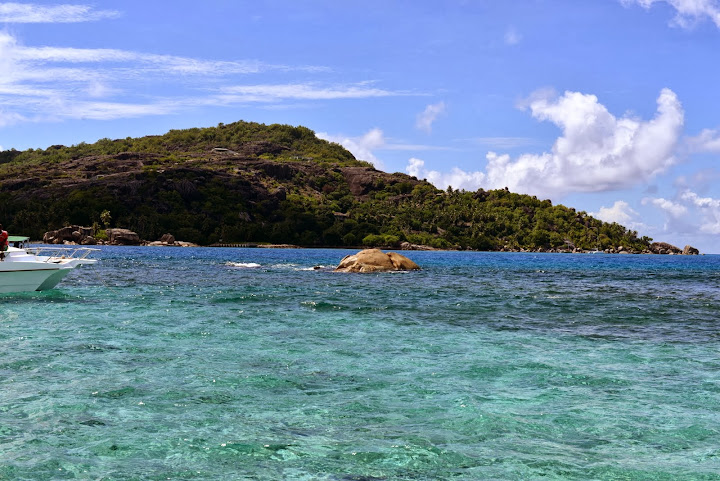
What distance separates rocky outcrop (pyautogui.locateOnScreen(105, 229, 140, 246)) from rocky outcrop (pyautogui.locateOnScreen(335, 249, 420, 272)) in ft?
466

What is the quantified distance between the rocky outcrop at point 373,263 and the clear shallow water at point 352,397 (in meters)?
31.3

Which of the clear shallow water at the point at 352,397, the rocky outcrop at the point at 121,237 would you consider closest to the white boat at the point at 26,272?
the clear shallow water at the point at 352,397

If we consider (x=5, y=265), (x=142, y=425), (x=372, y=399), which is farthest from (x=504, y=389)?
(x=5, y=265)

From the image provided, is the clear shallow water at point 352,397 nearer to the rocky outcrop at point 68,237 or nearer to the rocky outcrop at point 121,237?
the rocky outcrop at point 68,237

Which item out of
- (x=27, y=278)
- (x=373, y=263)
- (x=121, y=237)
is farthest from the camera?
(x=121, y=237)

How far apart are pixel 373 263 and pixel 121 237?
482 feet

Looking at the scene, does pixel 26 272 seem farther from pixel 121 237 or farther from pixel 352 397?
pixel 121 237

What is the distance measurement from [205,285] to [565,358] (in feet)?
94.7

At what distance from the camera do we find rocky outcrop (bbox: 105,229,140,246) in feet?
595

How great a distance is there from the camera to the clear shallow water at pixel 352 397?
25.5 ft

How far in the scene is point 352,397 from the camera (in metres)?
11.1

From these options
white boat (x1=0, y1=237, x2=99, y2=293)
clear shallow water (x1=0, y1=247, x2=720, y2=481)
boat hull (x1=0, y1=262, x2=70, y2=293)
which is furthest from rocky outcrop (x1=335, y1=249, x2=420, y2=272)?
clear shallow water (x1=0, y1=247, x2=720, y2=481)

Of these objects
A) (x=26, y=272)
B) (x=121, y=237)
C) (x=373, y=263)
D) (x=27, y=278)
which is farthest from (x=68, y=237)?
(x=26, y=272)

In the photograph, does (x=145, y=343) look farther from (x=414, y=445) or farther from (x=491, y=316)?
(x=491, y=316)
